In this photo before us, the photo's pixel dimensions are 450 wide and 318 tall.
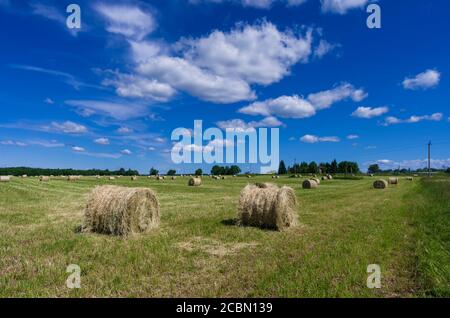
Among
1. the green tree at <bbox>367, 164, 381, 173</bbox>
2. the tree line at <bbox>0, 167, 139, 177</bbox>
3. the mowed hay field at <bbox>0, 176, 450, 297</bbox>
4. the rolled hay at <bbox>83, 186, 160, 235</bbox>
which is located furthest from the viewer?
the green tree at <bbox>367, 164, 381, 173</bbox>

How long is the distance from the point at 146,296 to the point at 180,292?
1.79 ft

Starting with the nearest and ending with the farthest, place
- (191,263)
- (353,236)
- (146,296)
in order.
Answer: (146,296)
(191,263)
(353,236)

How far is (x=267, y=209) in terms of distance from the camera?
1227cm

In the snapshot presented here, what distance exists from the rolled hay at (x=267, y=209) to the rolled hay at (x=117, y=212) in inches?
125

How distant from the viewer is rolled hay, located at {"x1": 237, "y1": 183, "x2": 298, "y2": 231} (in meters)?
12.1

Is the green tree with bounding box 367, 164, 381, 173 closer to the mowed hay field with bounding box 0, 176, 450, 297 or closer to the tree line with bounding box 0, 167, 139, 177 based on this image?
the tree line with bounding box 0, 167, 139, 177

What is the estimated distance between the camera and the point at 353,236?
10344 mm

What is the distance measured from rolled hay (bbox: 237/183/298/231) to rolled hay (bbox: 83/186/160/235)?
10.4 ft

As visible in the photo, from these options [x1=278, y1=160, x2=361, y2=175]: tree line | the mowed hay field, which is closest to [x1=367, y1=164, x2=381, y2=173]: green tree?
[x1=278, y1=160, x2=361, y2=175]: tree line

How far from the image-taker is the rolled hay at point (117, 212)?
10820mm

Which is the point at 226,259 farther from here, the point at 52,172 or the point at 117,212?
the point at 52,172

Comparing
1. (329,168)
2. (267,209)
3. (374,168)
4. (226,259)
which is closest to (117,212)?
(226,259)
